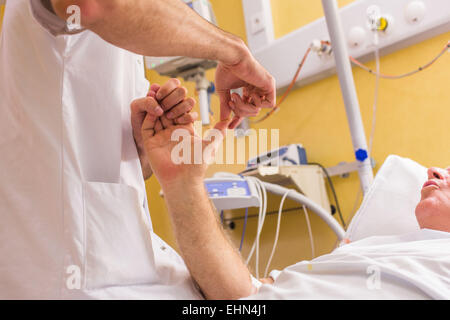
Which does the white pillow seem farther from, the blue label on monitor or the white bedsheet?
the white bedsheet

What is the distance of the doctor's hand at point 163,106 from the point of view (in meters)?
0.91

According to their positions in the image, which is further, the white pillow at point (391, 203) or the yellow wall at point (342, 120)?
the yellow wall at point (342, 120)

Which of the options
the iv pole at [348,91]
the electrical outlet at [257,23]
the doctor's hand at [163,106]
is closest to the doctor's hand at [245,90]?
the doctor's hand at [163,106]

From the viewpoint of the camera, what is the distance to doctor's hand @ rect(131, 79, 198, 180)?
913mm

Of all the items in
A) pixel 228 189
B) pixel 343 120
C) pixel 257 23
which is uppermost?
pixel 257 23

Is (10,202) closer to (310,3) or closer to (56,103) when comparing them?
(56,103)

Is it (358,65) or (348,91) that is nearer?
(348,91)

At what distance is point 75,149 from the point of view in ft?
2.34

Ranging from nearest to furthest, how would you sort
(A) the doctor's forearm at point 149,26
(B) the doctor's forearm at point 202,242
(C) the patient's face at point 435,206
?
(A) the doctor's forearm at point 149,26 < (B) the doctor's forearm at point 202,242 < (C) the patient's face at point 435,206

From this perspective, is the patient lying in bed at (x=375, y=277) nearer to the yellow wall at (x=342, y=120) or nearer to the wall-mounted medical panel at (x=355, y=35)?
the yellow wall at (x=342, y=120)

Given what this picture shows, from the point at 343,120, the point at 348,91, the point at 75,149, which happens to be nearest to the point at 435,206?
the point at 348,91

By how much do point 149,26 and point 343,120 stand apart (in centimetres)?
170

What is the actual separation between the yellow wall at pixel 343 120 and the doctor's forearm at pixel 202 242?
3.82 feet

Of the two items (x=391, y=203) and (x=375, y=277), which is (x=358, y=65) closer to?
(x=391, y=203)
